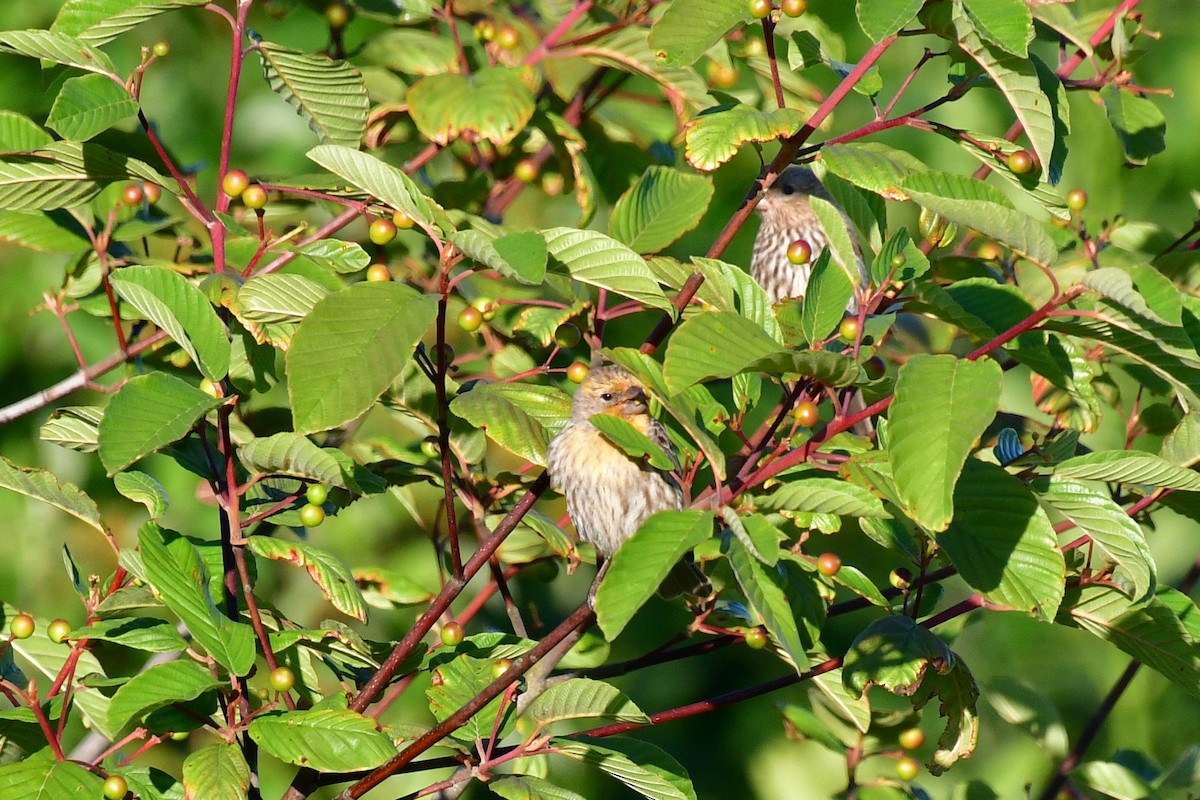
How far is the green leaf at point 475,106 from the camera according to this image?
110 inches

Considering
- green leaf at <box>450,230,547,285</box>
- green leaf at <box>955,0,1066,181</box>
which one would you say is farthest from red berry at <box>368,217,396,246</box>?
green leaf at <box>955,0,1066,181</box>

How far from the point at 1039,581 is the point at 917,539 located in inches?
15.7

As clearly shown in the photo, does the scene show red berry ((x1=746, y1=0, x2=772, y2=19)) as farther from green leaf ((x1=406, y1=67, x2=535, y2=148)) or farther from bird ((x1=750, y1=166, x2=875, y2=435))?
bird ((x1=750, y1=166, x2=875, y2=435))

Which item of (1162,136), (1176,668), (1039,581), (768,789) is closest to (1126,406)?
(768,789)

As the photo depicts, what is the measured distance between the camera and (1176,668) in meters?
2.20

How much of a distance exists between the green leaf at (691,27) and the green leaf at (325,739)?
1158 millimetres

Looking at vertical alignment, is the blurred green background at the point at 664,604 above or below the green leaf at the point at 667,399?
below

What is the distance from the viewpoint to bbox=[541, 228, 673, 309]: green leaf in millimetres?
1969

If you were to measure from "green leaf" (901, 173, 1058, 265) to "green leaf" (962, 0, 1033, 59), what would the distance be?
0.66 ft

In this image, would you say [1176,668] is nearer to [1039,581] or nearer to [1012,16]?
[1039,581]

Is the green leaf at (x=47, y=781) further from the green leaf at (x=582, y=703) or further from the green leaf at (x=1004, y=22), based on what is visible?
the green leaf at (x=1004, y=22)

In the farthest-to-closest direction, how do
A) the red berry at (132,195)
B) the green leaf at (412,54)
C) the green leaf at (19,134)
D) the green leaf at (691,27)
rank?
the green leaf at (412,54) < the red berry at (132,195) < the green leaf at (19,134) < the green leaf at (691,27)

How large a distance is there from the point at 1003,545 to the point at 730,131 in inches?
32.3

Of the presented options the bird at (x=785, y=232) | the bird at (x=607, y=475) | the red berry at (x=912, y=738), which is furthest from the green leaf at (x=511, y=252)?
the bird at (x=785, y=232)
